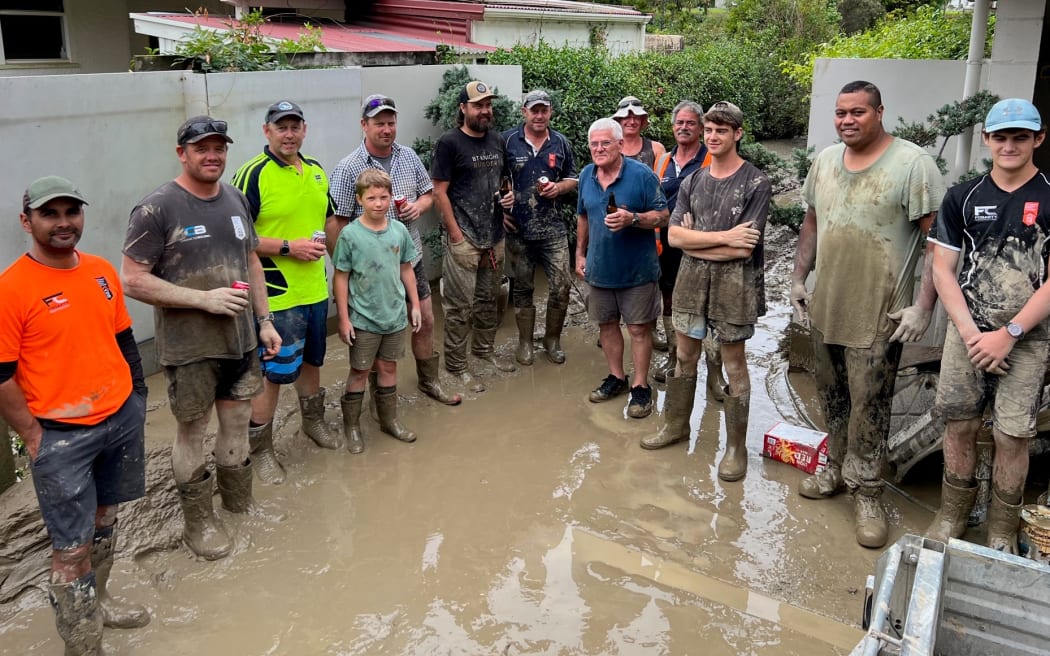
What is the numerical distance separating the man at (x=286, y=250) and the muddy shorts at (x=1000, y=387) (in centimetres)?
337

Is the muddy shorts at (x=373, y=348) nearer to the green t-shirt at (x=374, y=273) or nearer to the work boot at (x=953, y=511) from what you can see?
the green t-shirt at (x=374, y=273)

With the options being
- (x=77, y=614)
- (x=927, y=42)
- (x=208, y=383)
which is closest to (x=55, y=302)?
(x=208, y=383)

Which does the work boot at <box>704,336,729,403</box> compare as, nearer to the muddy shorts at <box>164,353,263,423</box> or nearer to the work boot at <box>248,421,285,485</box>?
the work boot at <box>248,421,285,485</box>

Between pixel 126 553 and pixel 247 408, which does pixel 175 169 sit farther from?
pixel 126 553

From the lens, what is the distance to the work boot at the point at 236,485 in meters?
4.52

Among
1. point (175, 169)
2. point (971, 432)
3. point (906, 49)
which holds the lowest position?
point (971, 432)

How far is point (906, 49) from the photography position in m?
8.89

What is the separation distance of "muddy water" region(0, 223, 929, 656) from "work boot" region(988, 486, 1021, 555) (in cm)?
54

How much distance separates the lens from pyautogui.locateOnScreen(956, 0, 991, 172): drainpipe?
20.7 ft

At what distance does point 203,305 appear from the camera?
3980mm

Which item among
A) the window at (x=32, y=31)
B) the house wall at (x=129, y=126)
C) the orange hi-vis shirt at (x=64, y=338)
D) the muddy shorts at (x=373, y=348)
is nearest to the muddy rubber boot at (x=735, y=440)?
the muddy shorts at (x=373, y=348)

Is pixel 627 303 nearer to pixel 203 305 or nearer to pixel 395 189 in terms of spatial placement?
pixel 395 189

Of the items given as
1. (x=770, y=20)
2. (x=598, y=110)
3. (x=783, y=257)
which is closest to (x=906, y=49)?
(x=783, y=257)

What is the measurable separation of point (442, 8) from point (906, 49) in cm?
687
